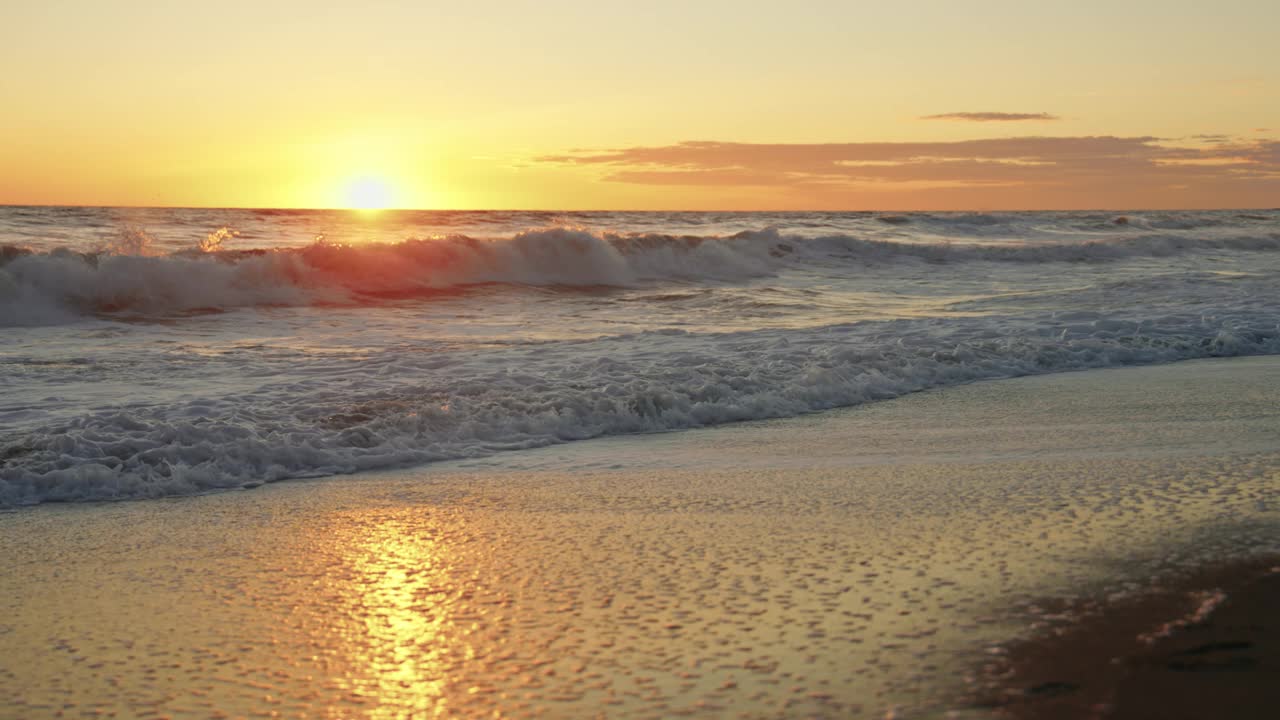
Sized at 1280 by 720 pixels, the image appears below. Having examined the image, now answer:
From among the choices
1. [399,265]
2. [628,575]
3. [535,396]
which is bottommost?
[628,575]

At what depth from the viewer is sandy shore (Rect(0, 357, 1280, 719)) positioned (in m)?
2.55

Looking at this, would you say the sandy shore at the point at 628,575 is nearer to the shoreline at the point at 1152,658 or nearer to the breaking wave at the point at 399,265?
the shoreline at the point at 1152,658

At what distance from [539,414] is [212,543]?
8.70ft

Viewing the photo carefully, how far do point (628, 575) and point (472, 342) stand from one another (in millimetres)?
7451

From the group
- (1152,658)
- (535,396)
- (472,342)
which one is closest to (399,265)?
(472,342)

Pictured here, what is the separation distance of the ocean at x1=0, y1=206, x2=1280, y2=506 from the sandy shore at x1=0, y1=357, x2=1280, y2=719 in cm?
62

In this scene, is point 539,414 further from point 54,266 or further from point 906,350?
point 54,266

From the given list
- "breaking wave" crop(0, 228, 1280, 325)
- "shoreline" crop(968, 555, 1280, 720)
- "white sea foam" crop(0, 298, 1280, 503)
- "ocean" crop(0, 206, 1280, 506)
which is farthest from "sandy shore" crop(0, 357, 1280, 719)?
"breaking wave" crop(0, 228, 1280, 325)

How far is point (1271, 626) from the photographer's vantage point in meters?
2.70

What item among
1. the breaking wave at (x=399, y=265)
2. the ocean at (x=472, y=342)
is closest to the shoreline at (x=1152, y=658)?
the ocean at (x=472, y=342)

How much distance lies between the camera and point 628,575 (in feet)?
11.3

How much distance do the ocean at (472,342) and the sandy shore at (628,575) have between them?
623mm

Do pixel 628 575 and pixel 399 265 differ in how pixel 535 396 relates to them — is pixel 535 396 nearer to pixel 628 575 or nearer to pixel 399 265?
pixel 628 575

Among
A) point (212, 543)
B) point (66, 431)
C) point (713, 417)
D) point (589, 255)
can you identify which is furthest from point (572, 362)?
point (589, 255)
